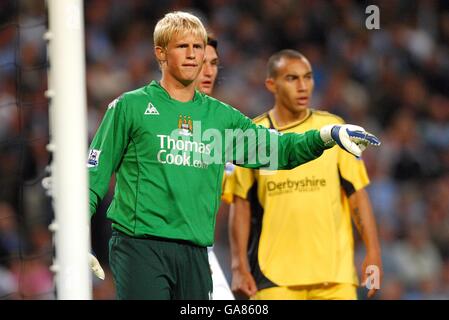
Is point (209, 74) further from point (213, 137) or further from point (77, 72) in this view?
point (77, 72)

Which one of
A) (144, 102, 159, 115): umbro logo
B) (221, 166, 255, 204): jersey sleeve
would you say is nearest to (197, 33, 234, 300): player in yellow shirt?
(221, 166, 255, 204): jersey sleeve

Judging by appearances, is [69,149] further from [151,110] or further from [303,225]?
[303,225]

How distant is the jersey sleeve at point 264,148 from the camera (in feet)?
17.3

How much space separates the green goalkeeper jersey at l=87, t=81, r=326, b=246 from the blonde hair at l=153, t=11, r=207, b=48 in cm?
22

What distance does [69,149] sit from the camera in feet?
13.8

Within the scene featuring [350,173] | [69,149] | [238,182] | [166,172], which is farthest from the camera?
[238,182]

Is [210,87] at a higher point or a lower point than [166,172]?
higher

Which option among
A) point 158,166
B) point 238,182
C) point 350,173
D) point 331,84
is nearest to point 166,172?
point 158,166

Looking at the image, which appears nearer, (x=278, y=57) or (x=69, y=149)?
(x=69, y=149)

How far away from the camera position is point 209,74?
6289mm

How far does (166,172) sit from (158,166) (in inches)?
1.9

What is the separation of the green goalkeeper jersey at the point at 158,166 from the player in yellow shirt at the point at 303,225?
1.34 meters

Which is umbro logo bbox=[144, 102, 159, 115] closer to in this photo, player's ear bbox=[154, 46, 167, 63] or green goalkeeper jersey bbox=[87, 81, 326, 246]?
green goalkeeper jersey bbox=[87, 81, 326, 246]

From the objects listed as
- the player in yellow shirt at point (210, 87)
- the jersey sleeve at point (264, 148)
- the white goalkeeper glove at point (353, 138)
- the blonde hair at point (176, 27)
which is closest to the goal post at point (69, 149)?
the blonde hair at point (176, 27)
